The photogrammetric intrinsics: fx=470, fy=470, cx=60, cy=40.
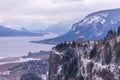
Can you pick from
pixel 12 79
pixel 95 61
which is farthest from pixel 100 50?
pixel 12 79

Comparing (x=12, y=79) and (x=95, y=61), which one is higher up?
(x=95, y=61)

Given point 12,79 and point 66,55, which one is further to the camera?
point 12,79

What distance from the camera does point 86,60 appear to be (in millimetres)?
53531

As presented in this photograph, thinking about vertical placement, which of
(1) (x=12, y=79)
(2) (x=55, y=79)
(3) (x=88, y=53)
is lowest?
(1) (x=12, y=79)

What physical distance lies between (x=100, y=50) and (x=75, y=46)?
1261cm

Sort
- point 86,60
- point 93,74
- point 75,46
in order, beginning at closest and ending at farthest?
point 93,74, point 86,60, point 75,46

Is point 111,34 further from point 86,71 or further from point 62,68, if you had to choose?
point 62,68

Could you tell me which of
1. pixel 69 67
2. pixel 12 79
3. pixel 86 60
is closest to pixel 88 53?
pixel 86 60

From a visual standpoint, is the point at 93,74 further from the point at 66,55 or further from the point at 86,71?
the point at 66,55

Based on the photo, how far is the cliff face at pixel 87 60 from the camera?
46062 mm

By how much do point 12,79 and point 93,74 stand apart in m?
85.8

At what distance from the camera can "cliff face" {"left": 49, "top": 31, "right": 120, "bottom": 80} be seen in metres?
46.1

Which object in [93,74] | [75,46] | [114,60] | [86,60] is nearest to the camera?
[114,60]

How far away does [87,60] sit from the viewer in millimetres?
53062
